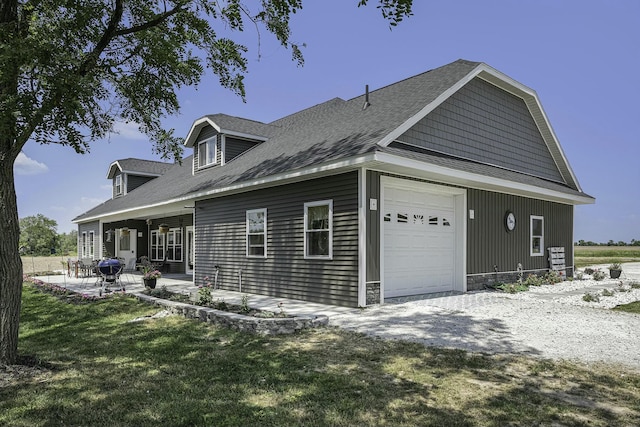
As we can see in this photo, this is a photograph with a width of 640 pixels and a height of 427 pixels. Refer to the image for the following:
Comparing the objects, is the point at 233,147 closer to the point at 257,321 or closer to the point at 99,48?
the point at 99,48

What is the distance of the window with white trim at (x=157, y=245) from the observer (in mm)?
21344

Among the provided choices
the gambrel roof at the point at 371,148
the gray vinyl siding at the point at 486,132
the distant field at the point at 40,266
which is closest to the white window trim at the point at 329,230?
the gambrel roof at the point at 371,148

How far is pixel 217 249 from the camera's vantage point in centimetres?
1364

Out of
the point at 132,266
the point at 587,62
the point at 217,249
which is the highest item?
the point at 587,62

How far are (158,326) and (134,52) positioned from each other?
4734 millimetres

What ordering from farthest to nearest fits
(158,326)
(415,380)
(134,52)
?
(158,326)
(134,52)
(415,380)

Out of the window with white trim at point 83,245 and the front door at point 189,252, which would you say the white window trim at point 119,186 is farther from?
the front door at point 189,252

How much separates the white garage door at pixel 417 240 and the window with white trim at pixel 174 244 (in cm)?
1234

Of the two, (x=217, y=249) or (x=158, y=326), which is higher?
(x=217, y=249)

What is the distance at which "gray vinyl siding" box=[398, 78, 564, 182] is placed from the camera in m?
10.9

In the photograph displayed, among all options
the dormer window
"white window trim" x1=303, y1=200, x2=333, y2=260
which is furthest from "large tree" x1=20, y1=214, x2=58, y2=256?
"white window trim" x1=303, y1=200, x2=333, y2=260

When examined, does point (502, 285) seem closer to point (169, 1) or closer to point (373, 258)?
point (373, 258)

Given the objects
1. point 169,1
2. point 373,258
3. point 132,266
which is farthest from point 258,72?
point 132,266

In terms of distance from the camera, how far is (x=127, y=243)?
2384 centimetres
